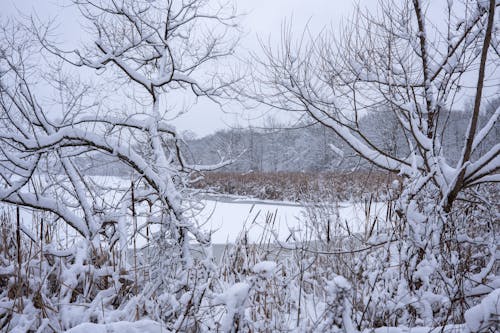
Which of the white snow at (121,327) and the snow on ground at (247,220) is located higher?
the white snow at (121,327)

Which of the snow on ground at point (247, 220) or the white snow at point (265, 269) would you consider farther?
the snow on ground at point (247, 220)

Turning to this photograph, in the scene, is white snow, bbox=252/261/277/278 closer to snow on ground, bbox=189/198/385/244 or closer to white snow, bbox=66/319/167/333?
white snow, bbox=66/319/167/333

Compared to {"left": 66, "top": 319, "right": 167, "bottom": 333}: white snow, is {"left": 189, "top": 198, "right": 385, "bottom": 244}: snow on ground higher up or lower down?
lower down

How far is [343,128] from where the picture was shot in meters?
4.48

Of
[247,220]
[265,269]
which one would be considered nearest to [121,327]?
[265,269]

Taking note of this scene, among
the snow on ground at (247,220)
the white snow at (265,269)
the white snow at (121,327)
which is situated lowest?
the snow on ground at (247,220)

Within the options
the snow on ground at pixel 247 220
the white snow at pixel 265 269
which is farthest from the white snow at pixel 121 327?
the snow on ground at pixel 247 220

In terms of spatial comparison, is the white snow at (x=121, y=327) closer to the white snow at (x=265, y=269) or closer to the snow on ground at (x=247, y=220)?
the white snow at (x=265, y=269)

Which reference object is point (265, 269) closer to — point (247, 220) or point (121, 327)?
point (121, 327)

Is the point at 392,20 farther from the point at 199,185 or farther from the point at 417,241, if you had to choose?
the point at 199,185

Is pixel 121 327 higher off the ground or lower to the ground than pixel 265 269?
lower

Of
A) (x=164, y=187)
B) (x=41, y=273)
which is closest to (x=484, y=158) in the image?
(x=164, y=187)

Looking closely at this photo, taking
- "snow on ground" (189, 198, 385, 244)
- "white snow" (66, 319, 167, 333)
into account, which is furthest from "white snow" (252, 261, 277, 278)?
"snow on ground" (189, 198, 385, 244)

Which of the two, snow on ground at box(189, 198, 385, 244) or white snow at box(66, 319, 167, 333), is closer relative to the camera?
white snow at box(66, 319, 167, 333)
